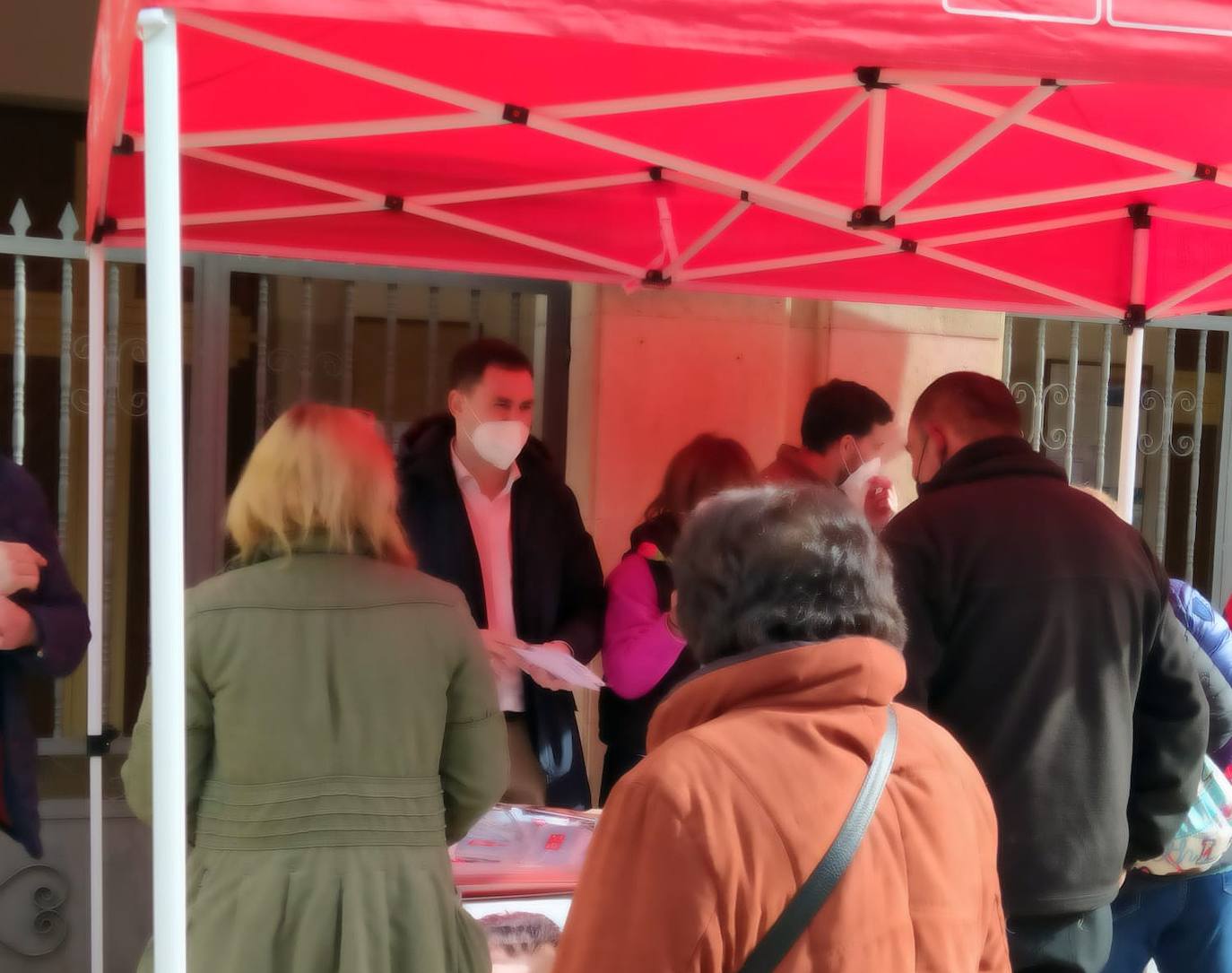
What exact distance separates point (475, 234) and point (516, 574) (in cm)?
109

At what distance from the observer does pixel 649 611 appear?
3242mm

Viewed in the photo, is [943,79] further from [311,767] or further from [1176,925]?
[1176,925]

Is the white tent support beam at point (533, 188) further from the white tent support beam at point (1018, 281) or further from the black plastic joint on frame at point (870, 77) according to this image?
the black plastic joint on frame at point (870, 77)

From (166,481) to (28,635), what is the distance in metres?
1.42

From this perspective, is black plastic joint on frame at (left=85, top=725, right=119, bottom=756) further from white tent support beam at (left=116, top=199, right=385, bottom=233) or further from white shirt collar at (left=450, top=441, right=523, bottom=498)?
white tent support beam at (left=116, top=199, right=385, bottom=233)

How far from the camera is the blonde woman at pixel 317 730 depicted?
80.2 inches

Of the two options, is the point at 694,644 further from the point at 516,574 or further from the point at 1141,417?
the point at 1141,417

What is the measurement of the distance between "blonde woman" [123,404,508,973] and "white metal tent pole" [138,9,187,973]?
1.06 feet

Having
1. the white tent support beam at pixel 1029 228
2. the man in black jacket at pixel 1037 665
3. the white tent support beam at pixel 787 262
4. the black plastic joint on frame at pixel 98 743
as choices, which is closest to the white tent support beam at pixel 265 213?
the white tent support beam at pixel 787 262

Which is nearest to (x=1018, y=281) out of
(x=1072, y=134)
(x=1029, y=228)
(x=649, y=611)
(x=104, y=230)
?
(x=1029, y=228)

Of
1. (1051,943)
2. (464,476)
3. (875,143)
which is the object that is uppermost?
(875,143)

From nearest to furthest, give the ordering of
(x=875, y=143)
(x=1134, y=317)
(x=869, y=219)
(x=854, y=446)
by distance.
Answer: (x=875, y=143)
(x=869, y=219)
(x=854, y=446)
(x=1134, y=317)

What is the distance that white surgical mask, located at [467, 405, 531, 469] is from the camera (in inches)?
125

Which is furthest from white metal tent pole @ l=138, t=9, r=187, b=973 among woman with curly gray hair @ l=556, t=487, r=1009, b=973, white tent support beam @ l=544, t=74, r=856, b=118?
white tent support beam @ l=544, t=74, r=856, b=118
